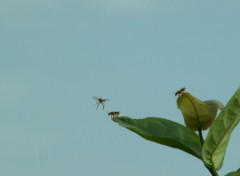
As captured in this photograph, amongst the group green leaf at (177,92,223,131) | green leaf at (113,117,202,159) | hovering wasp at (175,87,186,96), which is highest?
hovering wasp at (175,87,186,96)

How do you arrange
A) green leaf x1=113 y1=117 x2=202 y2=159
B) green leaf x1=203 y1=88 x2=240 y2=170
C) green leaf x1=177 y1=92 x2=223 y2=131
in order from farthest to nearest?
1. green leaf x1=177 y1=92 x2=223 y2=131
2. green leaf x1=113 y1=117 x2=202 y2=159
3. green leaf x1=203 y1=88 x2=240 y2=170

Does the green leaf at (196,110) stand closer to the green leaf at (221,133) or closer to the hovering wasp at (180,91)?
the hovering wasp at (180,91)

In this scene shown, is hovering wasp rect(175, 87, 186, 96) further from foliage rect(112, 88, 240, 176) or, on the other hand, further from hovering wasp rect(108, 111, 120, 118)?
hovering wasp rect(108, 111, 120, 118)

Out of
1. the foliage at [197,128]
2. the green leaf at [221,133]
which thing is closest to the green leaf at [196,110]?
the foliage at [197,128]

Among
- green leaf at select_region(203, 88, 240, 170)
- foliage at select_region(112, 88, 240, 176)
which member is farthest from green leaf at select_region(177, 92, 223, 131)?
green leaf at select_region(203, 88, 240, 170)

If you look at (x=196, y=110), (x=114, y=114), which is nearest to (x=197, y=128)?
(x=196, y=110)

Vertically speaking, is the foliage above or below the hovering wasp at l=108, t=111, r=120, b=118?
below

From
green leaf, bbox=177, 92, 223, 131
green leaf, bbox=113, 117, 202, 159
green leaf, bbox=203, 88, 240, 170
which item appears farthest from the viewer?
green leaf, bbox=177, 92, 223, 131

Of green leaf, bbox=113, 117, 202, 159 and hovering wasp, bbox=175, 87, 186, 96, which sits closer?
green leaf, bbox=113, 117, 202, 159
